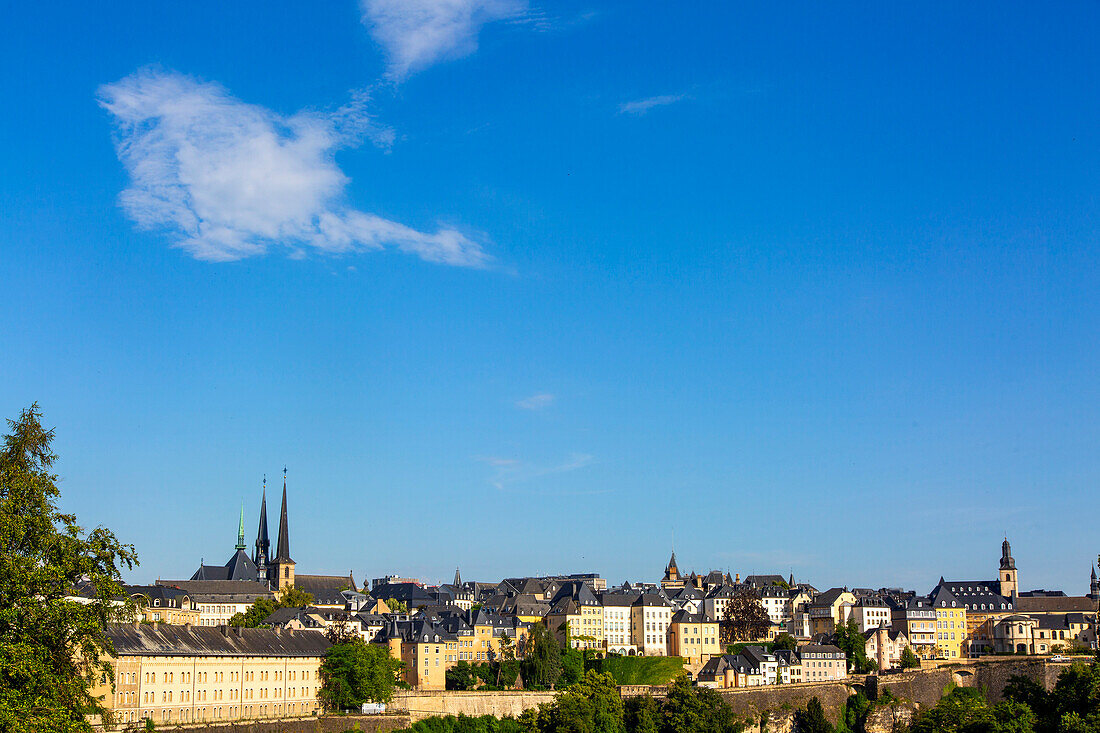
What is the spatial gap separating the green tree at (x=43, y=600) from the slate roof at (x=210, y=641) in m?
39.0

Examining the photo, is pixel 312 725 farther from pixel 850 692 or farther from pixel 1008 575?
pixel 1008 575

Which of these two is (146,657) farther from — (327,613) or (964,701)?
(964,701)

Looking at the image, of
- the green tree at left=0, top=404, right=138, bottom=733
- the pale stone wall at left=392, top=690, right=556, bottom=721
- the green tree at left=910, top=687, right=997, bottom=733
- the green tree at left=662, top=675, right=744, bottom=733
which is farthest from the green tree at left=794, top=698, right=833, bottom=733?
the green tree at left=0, top=404, right=138, bottom=733

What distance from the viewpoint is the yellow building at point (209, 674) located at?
72.9 meters

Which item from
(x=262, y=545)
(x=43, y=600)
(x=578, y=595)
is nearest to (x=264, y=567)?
(x=262, y=545)

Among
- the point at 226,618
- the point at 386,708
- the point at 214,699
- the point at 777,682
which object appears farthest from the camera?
the point at 226,618

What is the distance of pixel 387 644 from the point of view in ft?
343

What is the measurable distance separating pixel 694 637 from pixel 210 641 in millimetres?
57642

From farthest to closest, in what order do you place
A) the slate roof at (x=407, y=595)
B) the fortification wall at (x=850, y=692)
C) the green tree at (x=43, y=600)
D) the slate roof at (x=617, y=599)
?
the slate roof at (x=407, y=595)
the slate roof at (x=617, y=599)
the fortification wall at (x=850, y=692)
the green tree at (x=43, y=600)

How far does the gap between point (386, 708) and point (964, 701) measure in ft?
150

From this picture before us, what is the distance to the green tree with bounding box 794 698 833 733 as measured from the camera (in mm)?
102562

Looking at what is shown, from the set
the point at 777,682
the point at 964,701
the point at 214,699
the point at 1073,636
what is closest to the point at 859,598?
the point at 1073,636

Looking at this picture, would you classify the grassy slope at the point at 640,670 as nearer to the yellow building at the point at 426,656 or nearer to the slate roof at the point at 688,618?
the slate roof at the point at 688,618

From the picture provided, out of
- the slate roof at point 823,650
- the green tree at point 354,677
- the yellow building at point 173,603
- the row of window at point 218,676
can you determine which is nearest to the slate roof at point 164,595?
the yellow building at point 173,603
